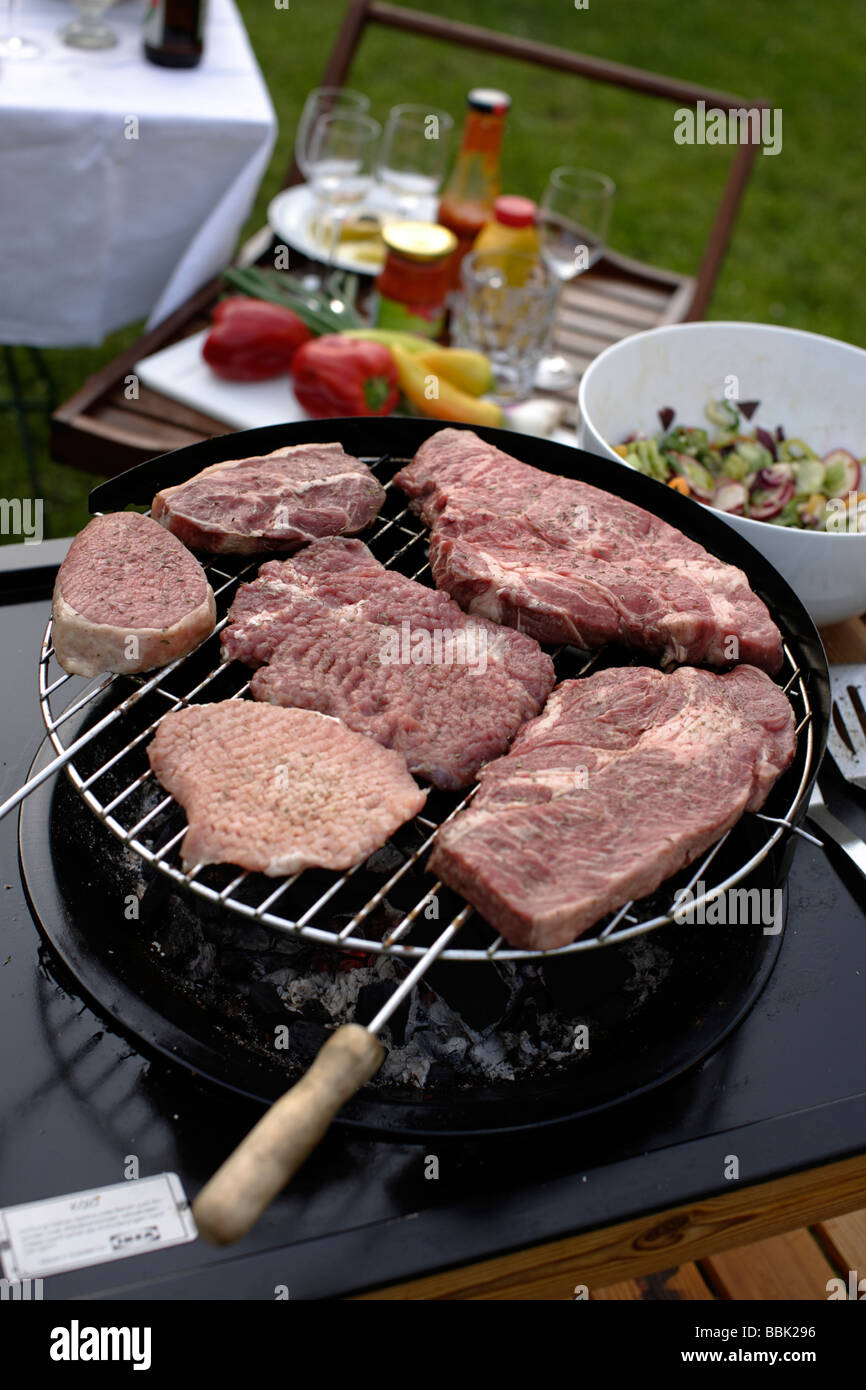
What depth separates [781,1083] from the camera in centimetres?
215

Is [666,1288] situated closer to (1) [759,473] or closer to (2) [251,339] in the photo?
(1) [759,473]

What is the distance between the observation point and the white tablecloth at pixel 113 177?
431 centimetres

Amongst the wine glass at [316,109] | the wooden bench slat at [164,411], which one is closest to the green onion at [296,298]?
the wooden bench slat at [164,411]

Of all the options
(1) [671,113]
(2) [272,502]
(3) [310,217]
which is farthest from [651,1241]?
(1) [671,113]

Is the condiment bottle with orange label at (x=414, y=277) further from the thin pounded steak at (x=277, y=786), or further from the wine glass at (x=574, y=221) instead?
the thin pounded steak at (x=277, y=786)

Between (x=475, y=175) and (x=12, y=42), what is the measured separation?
80.0 inches

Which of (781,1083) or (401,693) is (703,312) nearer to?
(401,693)

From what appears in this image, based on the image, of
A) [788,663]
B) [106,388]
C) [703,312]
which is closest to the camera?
[788,663]

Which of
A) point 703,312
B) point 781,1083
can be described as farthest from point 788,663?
point 703,312

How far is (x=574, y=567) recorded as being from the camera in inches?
102

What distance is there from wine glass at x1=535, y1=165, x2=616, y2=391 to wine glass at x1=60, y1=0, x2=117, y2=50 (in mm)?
2061

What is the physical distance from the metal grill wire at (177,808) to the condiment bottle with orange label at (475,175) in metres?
2.54

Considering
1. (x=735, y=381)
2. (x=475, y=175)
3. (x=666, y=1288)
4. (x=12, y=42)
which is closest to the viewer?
(x=666, y=1288)

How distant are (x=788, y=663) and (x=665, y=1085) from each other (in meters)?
1.06
